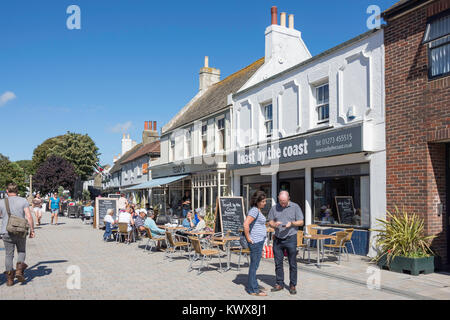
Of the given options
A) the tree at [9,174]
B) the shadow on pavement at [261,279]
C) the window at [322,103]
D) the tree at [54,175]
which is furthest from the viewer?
A: the tree at [9,174]

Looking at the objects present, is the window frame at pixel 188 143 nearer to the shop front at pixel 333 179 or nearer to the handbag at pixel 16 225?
the shop front at pixel 333 179

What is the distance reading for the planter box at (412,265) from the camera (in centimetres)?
800

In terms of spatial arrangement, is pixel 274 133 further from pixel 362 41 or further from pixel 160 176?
pixel 160 176

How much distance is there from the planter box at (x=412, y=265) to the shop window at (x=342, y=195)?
212 centimetres

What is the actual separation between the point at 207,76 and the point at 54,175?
27.1 m

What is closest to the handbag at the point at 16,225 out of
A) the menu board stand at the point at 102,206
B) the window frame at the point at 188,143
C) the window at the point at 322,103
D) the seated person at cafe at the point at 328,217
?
the seated person at cafe at the point at 328,217

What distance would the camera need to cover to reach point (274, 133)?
14195 millimetres

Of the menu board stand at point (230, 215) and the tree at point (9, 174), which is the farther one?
the tree at point (9, 174)

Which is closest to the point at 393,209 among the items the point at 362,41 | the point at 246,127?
the point at 362,41

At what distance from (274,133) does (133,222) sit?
233 inches

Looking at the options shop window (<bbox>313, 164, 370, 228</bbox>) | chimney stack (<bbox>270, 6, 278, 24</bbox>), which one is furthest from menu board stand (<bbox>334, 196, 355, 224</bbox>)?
chimney stack (<bbox>270, 6, 278, 24</bbox>)

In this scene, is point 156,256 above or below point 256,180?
below

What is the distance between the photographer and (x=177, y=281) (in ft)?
25.3

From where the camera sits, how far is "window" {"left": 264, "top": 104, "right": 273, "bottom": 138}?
14.9 metres
